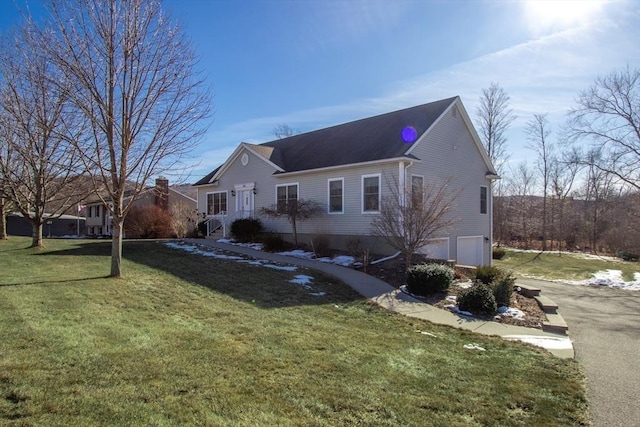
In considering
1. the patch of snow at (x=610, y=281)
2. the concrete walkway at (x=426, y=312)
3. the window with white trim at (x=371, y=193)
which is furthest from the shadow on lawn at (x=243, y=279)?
the patch of snow at (x=610, y=281)

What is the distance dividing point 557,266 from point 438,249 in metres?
9.64

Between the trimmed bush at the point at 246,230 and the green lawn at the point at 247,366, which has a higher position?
the trimmed bush at the point at 246,230

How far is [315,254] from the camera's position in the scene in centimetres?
1606

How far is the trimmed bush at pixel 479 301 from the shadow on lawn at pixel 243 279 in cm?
238

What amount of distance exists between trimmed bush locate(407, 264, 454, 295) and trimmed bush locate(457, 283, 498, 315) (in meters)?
1.27

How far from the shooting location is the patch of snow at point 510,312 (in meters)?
9.02

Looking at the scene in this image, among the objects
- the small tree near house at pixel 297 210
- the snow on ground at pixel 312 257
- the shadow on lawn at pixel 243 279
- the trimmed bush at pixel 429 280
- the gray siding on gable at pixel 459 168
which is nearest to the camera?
the shadow on lawn at pixel 243 279

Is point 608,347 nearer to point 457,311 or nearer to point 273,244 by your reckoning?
point 457,311

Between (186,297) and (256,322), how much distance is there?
228 centimetres

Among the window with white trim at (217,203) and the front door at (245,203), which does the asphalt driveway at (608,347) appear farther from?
the window with white trim at (217,203)

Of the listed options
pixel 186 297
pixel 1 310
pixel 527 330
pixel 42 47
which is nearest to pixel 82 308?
pixel 1 310

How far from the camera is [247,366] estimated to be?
454cm

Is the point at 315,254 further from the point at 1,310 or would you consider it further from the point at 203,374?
the point at 203,374

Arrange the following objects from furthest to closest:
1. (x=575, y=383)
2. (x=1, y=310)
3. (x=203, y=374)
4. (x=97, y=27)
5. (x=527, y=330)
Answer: (x=97, y=27)
(x=527, y=330)
(x=1, y=310)
(x=575, y=383)
(x=203, y=374)
